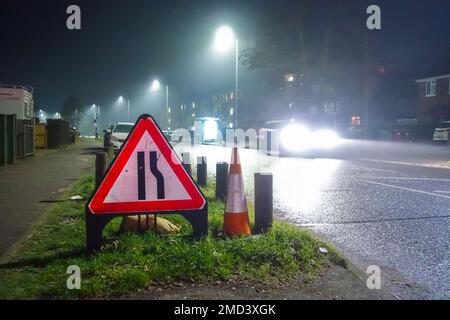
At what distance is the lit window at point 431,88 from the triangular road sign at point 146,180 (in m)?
43.1

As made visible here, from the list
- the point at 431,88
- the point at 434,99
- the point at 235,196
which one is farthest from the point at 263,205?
the point at 431,88

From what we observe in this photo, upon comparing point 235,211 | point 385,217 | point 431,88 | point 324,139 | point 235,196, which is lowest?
point 385,217

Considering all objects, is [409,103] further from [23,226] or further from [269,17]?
[23,226]

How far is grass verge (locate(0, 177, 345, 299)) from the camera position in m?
3.98

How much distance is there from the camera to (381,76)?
5975 centimetres

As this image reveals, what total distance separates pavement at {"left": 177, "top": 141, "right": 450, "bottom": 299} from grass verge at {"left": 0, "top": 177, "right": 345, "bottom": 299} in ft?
2.36

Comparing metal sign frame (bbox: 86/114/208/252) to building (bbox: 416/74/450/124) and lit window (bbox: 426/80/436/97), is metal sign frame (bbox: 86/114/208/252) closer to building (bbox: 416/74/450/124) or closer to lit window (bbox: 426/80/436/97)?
building (bbox: 416/74/450/124)

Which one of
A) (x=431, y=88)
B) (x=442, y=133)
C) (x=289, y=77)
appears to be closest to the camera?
(x=442, y=133)

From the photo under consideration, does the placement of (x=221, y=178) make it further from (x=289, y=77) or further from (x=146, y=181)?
(x=289, y=77)

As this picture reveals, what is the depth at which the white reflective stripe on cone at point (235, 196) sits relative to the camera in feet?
18.0

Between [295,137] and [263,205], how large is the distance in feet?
85.1

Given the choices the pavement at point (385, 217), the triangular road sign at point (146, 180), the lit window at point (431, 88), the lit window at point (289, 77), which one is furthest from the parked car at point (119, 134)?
the lit window at point (431, 88)

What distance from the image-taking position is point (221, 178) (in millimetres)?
8188
